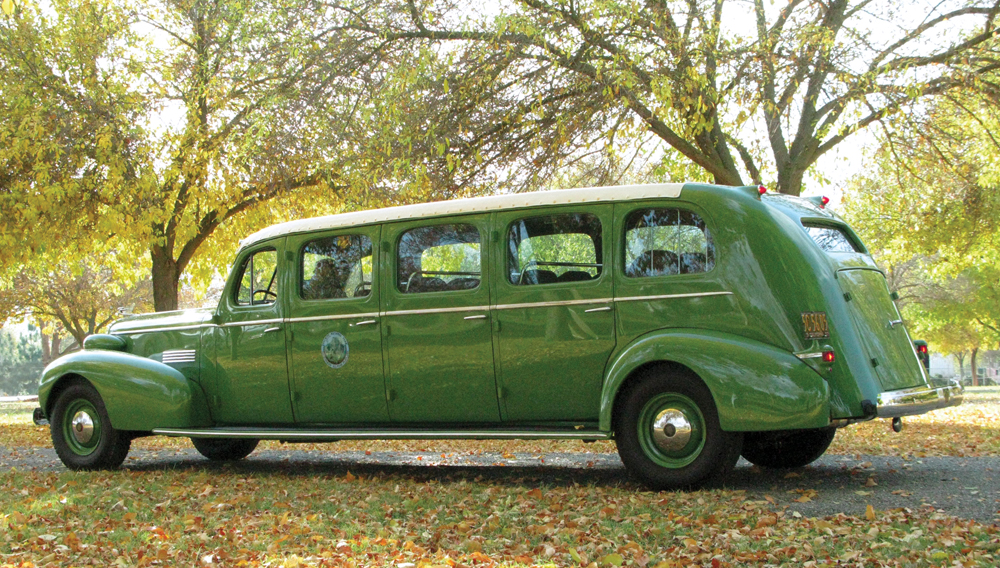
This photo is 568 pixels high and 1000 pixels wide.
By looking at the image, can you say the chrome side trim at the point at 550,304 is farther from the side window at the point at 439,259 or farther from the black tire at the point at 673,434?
the black tire at the point at 673,434

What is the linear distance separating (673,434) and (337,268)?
11.4 ft

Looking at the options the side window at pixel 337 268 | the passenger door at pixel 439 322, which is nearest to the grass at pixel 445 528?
the passenger door at pixel 439 322

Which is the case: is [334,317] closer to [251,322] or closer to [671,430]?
[251,322]

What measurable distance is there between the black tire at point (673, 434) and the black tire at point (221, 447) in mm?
5204

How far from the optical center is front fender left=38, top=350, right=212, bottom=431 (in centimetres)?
928

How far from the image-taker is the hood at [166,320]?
9.72 meters

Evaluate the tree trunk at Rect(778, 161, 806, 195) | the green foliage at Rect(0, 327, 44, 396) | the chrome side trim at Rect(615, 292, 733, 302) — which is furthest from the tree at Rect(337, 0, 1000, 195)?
the green foliage at Rect(0, 327, 44, 396)

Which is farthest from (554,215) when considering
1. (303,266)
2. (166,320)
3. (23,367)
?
(23,367)

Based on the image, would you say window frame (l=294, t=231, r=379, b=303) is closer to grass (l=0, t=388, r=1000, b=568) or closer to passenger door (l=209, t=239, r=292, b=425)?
passenger door (l=209, t=239, r=292, b=425)

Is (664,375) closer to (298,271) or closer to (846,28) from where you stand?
(298,271)

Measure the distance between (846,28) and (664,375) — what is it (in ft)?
31.2

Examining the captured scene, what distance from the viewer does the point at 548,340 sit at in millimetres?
7605

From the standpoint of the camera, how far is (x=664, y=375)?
708 centimetres

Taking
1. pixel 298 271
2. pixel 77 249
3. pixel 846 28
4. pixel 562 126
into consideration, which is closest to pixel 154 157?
pixel 77 249
